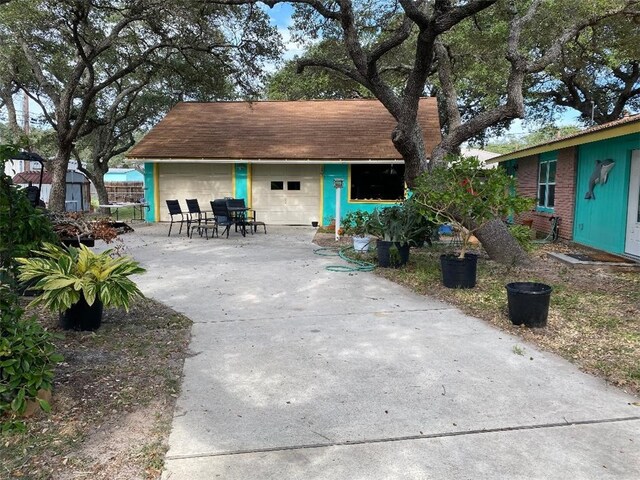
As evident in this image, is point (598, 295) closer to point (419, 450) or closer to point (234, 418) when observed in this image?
point (419, 450)

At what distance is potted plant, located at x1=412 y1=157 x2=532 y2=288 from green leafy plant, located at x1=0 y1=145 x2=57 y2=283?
4.55 metres

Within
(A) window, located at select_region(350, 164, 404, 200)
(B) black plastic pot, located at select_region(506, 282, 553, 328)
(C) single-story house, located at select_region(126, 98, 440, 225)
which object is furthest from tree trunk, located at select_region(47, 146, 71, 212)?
(B) black plastic pot, located at select_region(506, 282, 553, 328)

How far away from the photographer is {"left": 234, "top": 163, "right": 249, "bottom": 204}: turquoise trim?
15719mm

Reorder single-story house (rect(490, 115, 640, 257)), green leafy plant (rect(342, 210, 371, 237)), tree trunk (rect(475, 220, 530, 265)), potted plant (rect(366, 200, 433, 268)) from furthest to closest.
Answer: green leafy plant (rect(342, 210, 371, 237)) < single-story house (rect(490, 115, 640, 257)) < tree trunk (rect(475, 220, 530, 265)) < potted plant (rect(366, 200, 433, 268))

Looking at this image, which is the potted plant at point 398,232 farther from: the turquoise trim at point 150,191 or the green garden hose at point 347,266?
the turquoise trim at point 150,191

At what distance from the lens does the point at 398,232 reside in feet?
25.4

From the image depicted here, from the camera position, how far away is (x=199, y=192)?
634 inches

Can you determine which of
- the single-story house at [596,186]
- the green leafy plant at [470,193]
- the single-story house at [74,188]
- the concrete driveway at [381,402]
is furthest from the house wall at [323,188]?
the concrete driveway at [381,402]

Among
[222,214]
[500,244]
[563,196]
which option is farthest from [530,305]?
[222,214]

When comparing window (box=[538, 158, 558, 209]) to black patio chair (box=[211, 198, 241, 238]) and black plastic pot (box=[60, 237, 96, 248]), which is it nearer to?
black patio chair (box=[211, 198, 241, 238])

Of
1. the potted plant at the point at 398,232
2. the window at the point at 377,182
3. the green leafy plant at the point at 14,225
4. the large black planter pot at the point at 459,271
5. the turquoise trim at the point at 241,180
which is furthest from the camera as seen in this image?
the turquoise trim at the point at 241,180

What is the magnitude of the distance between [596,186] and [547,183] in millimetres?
2947

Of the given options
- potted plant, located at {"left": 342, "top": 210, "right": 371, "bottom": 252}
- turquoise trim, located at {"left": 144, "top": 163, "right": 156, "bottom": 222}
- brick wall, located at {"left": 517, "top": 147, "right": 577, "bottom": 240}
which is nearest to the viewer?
potted plant, located at {"left": 342, "top": 210, "right": 371, "bottom": 252}

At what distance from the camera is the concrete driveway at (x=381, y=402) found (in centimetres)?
249
